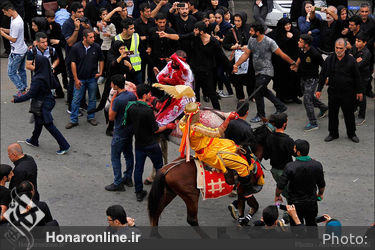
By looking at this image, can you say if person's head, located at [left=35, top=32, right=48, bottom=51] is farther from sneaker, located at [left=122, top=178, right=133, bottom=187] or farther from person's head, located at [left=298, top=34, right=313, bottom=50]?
person's head, located at [left=298, top=34, right=313, bottom=50]

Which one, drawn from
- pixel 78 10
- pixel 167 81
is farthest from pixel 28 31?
pixel 167 81

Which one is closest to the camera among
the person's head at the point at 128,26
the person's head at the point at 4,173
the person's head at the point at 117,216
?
the person's head at the point at 117,216

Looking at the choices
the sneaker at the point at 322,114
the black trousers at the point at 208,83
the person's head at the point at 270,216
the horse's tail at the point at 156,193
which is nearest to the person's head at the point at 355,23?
the sneaker at the point at 322,114

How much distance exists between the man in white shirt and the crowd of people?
0.02 m

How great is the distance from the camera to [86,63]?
39.2ft

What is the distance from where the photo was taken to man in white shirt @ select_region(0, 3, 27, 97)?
13203 millimetres

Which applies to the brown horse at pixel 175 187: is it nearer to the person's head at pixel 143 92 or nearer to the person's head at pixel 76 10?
the person's head at pixel 143 92

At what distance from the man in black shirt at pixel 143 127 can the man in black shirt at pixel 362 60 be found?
467 cm

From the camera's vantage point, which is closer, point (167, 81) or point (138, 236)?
point (138, 236)

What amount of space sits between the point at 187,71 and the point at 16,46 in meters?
4.65

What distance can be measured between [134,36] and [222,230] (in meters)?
5.04

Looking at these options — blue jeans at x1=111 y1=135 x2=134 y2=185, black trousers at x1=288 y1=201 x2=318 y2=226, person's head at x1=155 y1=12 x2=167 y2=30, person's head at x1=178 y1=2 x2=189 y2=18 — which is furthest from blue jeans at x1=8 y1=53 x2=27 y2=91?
black trousers at x1=288 y1=201 x2=318 y2=226

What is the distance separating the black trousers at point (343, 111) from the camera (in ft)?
37.7

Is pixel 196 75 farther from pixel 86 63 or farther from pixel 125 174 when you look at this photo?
pixel 125 174
